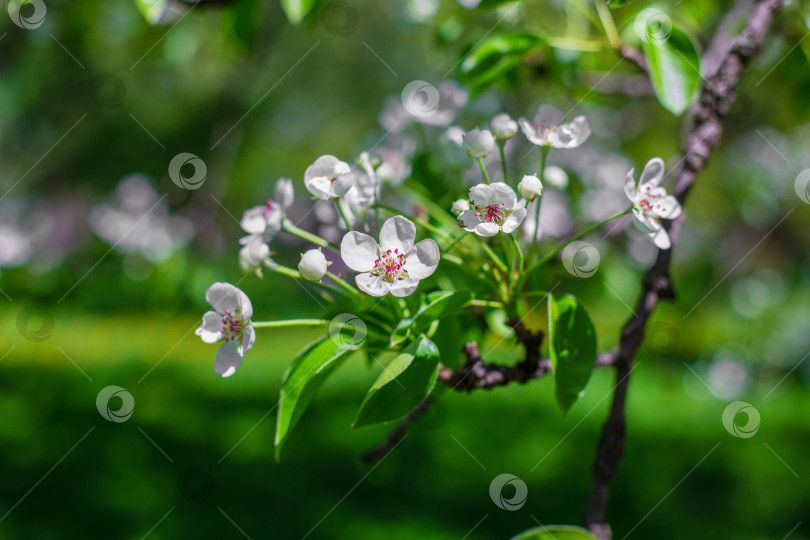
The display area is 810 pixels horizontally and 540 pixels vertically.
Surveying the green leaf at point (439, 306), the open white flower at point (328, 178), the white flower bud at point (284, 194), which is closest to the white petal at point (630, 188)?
the green leaf at point (439, 306)

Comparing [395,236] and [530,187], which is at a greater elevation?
[530,187]

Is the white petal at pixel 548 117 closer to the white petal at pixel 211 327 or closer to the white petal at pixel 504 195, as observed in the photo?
the white petal at pixel 504 195

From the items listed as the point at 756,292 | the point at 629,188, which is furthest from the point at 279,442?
the point at 756,292

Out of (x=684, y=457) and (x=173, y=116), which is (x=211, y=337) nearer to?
(x=684, y=457)

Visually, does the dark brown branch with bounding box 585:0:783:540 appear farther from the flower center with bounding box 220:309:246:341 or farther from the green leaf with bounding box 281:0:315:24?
the green leaf with bounding box 281:0:315:24

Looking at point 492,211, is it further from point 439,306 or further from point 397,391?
point 397,391

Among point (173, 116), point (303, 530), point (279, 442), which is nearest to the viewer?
Result: point (279, 442)

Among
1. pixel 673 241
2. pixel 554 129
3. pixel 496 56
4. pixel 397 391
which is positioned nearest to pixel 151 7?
pixel 496 56
